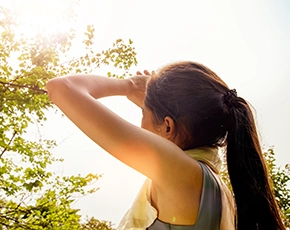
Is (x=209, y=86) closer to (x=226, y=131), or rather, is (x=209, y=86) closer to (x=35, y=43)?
(x=226, y=131)

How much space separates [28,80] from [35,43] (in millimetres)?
723

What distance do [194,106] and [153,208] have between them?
1.41 feet

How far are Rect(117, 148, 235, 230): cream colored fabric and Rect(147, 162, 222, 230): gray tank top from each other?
3cm

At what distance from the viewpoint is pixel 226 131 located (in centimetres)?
134

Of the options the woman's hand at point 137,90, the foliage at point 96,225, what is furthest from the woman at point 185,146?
the foliage at point 96,225

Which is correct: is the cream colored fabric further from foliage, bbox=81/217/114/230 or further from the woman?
foliage, bbox=81/217/114/230

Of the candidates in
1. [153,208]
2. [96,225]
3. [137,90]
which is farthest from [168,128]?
[96,225]

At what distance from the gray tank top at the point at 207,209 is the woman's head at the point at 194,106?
0.18 m

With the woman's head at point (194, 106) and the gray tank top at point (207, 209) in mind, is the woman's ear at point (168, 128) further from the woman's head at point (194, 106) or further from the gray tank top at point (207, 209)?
the gray tank top at point (207, 209)

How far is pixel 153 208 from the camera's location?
46.6 inches

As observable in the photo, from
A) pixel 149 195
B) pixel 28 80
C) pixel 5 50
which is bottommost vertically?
pixel 149 195

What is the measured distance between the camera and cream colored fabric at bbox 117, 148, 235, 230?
3.94ft

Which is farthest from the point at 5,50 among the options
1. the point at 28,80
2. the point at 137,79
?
the point at 137,79

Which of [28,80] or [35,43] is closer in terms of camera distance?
[28,80]
